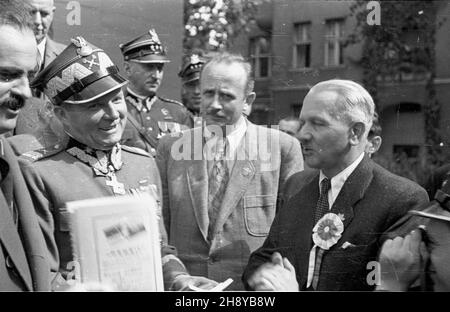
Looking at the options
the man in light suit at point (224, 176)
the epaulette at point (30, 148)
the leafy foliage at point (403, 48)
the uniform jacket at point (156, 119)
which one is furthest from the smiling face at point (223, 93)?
the epaulette at point (30, 148)

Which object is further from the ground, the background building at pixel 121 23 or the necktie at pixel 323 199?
the background building at pixel 121 23

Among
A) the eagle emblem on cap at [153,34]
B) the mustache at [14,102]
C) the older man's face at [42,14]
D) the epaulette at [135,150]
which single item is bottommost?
the epaulette at [135,150]

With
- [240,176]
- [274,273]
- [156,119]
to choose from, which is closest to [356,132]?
[240,176]

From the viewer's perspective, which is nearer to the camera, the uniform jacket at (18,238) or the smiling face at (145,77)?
the uniform jacket at (18,238)

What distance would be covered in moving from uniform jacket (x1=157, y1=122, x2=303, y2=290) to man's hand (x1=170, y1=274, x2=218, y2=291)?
2 cm

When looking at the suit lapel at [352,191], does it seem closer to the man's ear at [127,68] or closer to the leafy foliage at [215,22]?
the leafy foliage at [215,22]

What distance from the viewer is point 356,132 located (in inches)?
103

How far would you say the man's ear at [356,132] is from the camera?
2.60m

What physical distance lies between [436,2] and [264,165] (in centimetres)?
89

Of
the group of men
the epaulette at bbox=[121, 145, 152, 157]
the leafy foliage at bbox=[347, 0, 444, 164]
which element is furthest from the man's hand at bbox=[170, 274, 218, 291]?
the leafy foliage at bbox=[347, 0, 444, 164]

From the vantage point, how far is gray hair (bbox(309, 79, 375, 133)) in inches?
102

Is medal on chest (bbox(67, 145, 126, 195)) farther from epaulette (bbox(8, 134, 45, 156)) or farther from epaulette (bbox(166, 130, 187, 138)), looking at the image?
epaulette (bbox(166, 130, 187, 138))

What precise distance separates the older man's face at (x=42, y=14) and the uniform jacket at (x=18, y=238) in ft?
1.75

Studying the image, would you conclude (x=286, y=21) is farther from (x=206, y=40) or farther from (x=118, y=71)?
(x=118, y=71)
